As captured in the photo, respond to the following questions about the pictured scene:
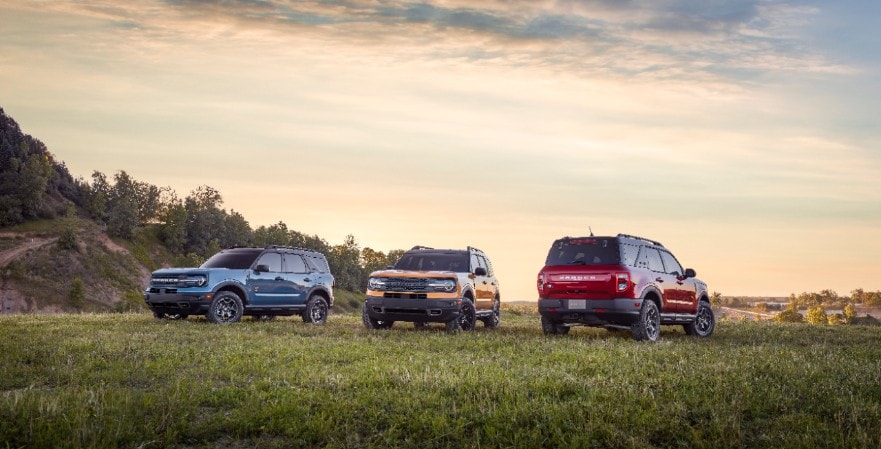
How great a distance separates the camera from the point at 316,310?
21.8m

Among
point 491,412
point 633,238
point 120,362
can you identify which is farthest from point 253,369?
point 633,238

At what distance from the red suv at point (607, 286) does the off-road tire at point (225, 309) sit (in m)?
8.63

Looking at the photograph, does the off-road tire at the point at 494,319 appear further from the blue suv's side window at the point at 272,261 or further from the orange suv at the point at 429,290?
the blue suv's side window at the point at 272,261

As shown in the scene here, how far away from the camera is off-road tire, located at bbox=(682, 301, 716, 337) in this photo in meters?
19.1

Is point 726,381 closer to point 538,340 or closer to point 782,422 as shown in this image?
point 782,422

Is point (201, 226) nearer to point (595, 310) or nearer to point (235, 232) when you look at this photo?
point (235, 232)

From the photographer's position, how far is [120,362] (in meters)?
10.1

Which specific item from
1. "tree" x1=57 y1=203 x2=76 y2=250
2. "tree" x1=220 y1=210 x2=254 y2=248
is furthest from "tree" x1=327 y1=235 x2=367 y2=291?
"tree" x1=57 y1=203 x2=76 y2=250

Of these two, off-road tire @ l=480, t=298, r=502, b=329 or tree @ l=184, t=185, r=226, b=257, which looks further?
tree @ l=184, t=185, r=226, b=257

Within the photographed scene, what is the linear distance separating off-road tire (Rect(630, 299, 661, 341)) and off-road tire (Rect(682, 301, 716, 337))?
10.0 feet

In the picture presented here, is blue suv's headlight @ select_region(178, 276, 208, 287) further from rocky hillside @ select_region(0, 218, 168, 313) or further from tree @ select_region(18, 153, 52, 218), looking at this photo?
tree @ select_region(18, 153, 52, 218)

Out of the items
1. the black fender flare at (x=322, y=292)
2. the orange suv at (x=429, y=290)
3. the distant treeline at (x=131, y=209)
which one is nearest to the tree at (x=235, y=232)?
the distant treeline at (x=131, y=209)

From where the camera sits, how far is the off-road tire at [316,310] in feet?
70.0

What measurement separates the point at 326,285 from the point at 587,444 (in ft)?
54.3
